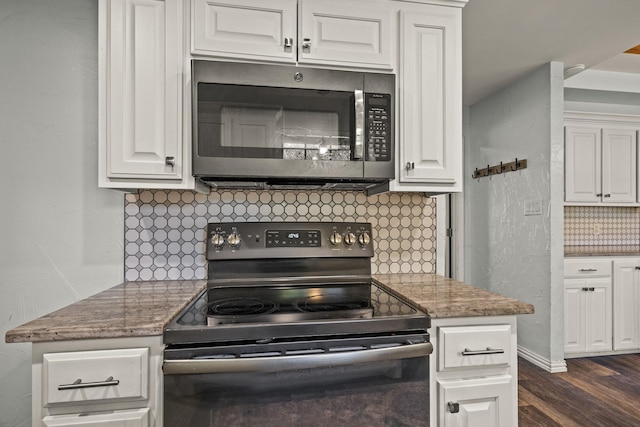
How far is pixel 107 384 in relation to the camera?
1046 mm

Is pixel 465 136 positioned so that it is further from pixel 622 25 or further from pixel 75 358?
pixel 75 358

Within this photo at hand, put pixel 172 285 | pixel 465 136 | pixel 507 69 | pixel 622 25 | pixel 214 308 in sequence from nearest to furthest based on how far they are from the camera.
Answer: pixel 214 308 → pixel 172 285 → pixel 622 25 → pixel 507 69 → pixel 465 136

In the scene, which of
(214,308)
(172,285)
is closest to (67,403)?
(214,308)

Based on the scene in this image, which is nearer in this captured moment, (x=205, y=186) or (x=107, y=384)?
(x=107, y=384)

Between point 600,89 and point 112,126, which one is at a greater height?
point 600,89

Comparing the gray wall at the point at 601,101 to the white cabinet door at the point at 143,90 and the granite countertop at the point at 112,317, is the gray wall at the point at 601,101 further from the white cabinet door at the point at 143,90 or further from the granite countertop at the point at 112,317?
the granite countertop at the point at 112,317

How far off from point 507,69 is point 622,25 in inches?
32.5

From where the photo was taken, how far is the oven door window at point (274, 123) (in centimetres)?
141

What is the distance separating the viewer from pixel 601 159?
3.32 metres

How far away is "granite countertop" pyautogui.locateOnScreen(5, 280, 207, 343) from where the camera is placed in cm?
103

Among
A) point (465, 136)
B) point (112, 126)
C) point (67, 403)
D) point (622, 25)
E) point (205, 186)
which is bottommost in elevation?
point (67, 403)

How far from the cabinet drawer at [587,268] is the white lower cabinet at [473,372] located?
227cm

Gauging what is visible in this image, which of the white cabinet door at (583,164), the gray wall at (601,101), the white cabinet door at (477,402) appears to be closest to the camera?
the white cabinet door at (477,402)

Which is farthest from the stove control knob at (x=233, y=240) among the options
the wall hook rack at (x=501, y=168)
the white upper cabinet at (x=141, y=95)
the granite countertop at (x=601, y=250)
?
the granite countertop at (x=601, y=250)
